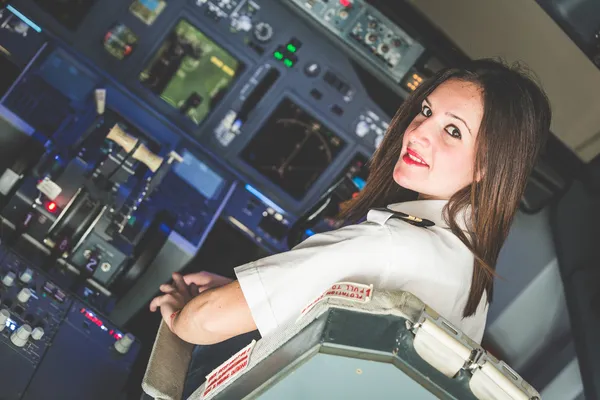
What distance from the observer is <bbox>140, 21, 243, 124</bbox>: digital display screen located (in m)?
2.56

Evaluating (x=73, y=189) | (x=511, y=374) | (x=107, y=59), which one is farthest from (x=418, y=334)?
(x=107, y=59)

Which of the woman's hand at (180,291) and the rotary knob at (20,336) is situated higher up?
the woman's hand at (180,291)

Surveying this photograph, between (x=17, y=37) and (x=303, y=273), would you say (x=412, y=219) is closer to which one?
(x=303, y=273)

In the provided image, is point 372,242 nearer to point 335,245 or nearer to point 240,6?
point 335,245

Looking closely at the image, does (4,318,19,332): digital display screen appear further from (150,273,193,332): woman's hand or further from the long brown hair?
the long brown hair

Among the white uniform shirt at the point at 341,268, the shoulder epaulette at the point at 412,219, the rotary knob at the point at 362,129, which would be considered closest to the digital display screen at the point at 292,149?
the rotary knob at the point at 362,129

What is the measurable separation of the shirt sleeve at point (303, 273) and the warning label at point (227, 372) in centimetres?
6

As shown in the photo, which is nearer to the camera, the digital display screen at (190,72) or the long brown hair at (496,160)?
the long brown hair at (496,160)

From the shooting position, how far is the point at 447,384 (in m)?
1.11

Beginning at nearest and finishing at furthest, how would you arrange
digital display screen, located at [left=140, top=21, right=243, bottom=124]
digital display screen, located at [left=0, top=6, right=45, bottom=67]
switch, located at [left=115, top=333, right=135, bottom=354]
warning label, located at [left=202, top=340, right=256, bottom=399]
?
warning label, located at [left=202, top=340, right=256, bottom=399], switch, located at [left=115, top=333, right=135, bottom=354], digital display screen, located at [left=0, top=6, right=45, bottom=67], digital display screen, located at [left=140, top=21, right=243, bottom=124]

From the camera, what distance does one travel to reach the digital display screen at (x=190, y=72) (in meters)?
2.56

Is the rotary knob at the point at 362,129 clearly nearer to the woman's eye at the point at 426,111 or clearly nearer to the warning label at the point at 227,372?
the woman's eye at the point at 426,111

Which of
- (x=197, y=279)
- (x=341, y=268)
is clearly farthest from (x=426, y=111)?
(x=197, y=279)

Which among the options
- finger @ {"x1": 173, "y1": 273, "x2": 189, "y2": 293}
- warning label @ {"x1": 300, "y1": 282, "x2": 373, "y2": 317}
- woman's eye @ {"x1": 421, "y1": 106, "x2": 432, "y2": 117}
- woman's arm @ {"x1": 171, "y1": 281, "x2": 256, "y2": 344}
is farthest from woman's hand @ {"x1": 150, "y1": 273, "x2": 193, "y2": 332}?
woman's eye @ {"x1": 421, "y1": 106, "x2": 432, "y2": 117}
